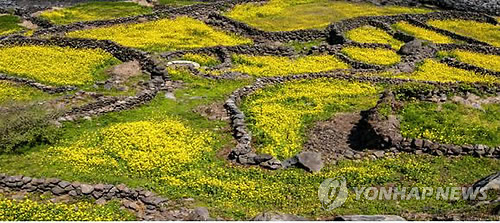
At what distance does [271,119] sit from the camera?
28.4 meters

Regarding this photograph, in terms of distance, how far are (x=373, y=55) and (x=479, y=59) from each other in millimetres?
10687

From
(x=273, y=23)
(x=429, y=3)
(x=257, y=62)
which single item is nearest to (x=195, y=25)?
(x=273, y=23)

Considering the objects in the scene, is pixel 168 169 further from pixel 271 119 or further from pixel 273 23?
pixel 273 23

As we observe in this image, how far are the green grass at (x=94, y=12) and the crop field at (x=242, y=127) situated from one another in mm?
10446

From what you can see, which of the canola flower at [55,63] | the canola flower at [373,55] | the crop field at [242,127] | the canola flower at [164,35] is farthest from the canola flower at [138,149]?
the canola flower at [373,55]

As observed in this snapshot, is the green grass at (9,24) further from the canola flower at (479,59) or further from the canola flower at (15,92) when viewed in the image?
the canola flower at (479,59)

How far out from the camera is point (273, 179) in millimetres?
21641

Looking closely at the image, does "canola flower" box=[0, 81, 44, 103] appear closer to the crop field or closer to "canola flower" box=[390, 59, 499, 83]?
the crop field

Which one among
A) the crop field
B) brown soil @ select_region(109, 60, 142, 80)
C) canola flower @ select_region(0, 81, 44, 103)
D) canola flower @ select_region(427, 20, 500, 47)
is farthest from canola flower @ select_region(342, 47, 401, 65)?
canola flower @ select_region(0, 81, 44, 103)

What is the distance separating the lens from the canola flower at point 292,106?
25.9 metres

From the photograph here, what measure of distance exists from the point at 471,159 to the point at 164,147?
48.0 feet

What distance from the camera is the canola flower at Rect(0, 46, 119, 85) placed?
34.9 metres

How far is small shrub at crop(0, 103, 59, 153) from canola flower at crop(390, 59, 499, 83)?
25.4 meters

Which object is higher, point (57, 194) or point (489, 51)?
point (57, 194)
